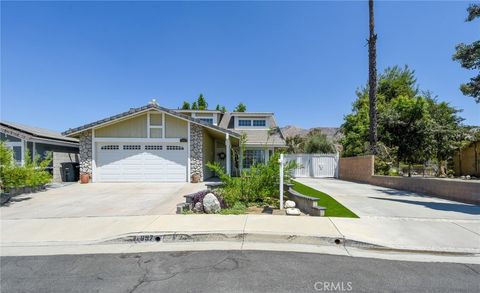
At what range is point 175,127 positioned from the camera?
49.9 ft

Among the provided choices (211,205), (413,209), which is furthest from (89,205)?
(413,209)

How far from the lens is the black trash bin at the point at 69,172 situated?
16328mm

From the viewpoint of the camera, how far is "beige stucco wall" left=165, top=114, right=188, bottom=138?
1512 centimetres

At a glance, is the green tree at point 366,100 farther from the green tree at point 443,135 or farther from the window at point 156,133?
the window at point 156,133

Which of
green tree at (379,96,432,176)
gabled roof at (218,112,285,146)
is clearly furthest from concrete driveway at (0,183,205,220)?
green tree at (379,96,432,176)

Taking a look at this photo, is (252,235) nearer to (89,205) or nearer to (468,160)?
(89,205)

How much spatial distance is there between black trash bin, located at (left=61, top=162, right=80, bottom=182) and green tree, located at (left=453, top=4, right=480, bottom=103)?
2168 cm

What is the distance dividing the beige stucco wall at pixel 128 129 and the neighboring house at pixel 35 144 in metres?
3.49

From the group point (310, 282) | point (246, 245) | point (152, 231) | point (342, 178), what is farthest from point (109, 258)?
point (342, 178)

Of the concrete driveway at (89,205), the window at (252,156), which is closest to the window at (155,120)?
the concrete driveway at (89,205)

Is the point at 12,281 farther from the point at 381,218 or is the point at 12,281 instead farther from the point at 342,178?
the point at 342,178

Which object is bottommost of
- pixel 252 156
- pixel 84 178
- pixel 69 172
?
pixel 84 178

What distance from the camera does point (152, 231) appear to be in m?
5.37

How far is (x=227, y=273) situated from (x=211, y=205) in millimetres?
3490
